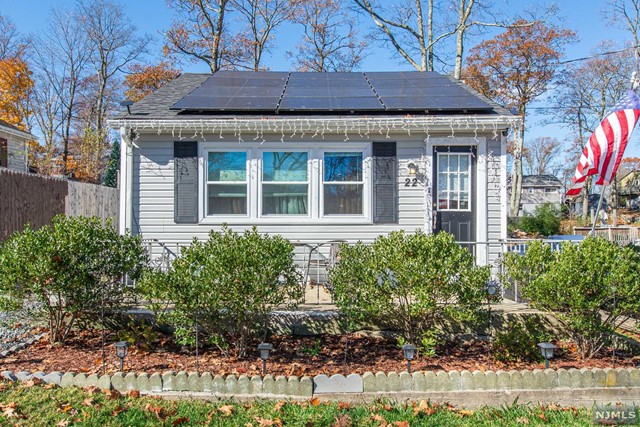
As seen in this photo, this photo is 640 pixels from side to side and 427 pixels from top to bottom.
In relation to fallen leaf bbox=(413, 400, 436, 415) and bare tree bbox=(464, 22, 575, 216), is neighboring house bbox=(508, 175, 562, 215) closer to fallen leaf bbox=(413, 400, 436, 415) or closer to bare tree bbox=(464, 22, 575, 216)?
bare tree bbox=(464, 22, 575, 216)

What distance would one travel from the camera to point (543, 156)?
4588 centimetres

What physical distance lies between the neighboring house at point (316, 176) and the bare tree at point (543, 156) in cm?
4059

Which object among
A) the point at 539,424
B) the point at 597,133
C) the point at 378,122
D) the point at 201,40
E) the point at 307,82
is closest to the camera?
the point at 539,424

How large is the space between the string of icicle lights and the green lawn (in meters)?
4.41

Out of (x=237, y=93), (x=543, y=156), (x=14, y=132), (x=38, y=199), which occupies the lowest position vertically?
(x=38, y=199)

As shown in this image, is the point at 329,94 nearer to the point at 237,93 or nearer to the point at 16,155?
the point at 237,93

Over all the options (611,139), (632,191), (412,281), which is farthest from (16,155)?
(632,191)

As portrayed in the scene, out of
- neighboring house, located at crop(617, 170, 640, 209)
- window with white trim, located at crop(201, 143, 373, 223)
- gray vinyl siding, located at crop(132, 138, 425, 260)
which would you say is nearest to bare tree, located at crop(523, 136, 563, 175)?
neighboring house, located at crop(617, 170, 640, 209)

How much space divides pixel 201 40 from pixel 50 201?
43.3 ft

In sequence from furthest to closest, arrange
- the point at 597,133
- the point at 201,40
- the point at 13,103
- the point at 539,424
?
1. the point at 13,103
2. the point at 201,40
3. the point at 597,133
4. the point at 539,424

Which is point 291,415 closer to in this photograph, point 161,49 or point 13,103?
point 161,49

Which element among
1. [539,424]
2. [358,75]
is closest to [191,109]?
[358,75]

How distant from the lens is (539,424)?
3412mm

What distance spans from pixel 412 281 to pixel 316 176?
366cm
